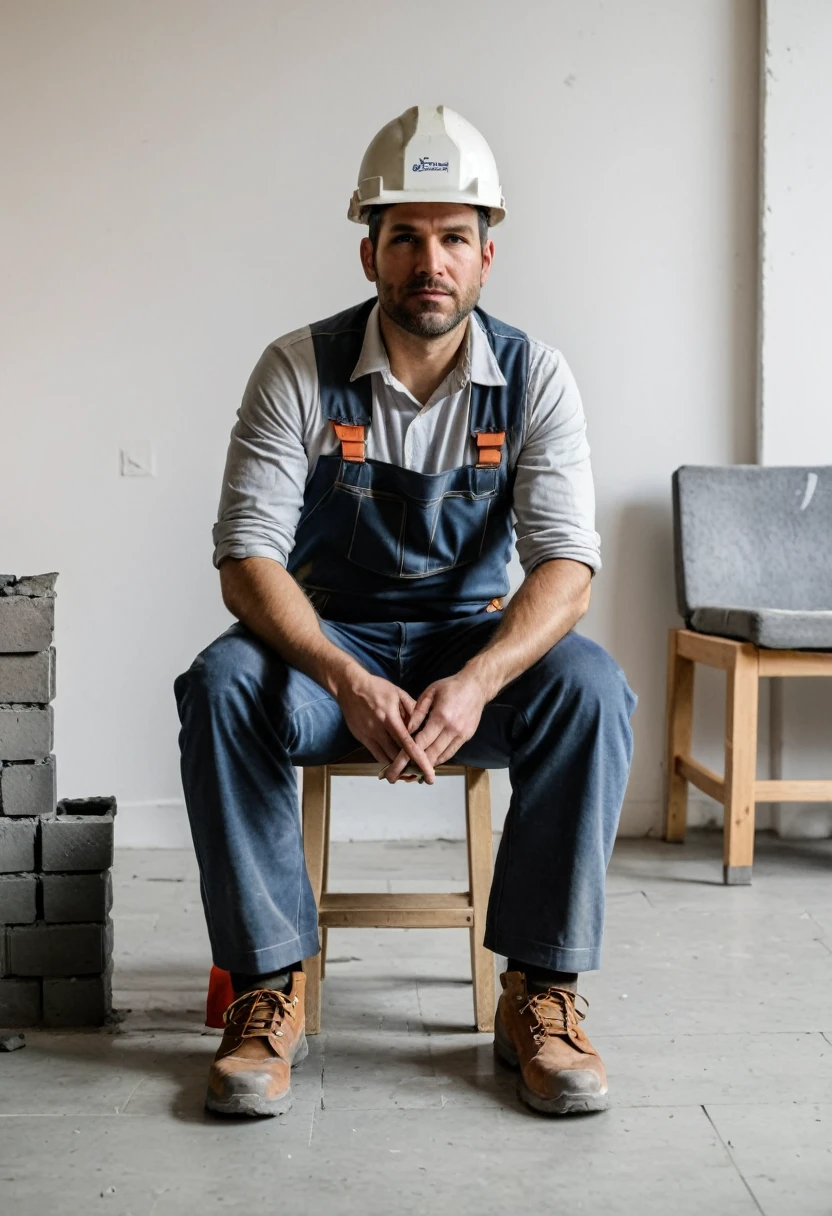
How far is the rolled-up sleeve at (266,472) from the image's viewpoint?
1856mm

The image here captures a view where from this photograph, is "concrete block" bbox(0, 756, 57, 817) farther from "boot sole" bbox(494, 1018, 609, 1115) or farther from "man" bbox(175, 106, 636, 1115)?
"boot sole" bbox(494, 1018, 609, 1115)

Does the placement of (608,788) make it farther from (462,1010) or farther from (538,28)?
(538,28)

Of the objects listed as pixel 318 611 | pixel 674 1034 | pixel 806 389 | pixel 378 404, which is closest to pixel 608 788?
pixel 674 1034

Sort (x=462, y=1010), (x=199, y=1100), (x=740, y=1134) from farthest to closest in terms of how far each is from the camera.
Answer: (x=462, y=1010) < (x=199, y=1100) < (x=740, y=1134)

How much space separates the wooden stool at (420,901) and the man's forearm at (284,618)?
0.69ft

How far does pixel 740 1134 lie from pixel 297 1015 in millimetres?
614

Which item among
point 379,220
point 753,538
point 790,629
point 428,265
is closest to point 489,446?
point 428,265

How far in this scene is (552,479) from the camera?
75.4 inches

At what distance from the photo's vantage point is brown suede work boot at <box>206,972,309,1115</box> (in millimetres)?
1550

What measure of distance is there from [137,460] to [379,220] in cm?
136

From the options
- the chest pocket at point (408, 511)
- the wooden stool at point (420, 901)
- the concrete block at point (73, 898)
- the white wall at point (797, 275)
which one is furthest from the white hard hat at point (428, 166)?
the white wall at point (797, 275)

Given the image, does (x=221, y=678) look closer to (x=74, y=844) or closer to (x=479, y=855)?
(x=74, y=844)

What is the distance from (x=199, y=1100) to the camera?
1.62 m

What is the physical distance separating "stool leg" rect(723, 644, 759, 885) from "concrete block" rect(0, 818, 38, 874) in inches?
61.3
